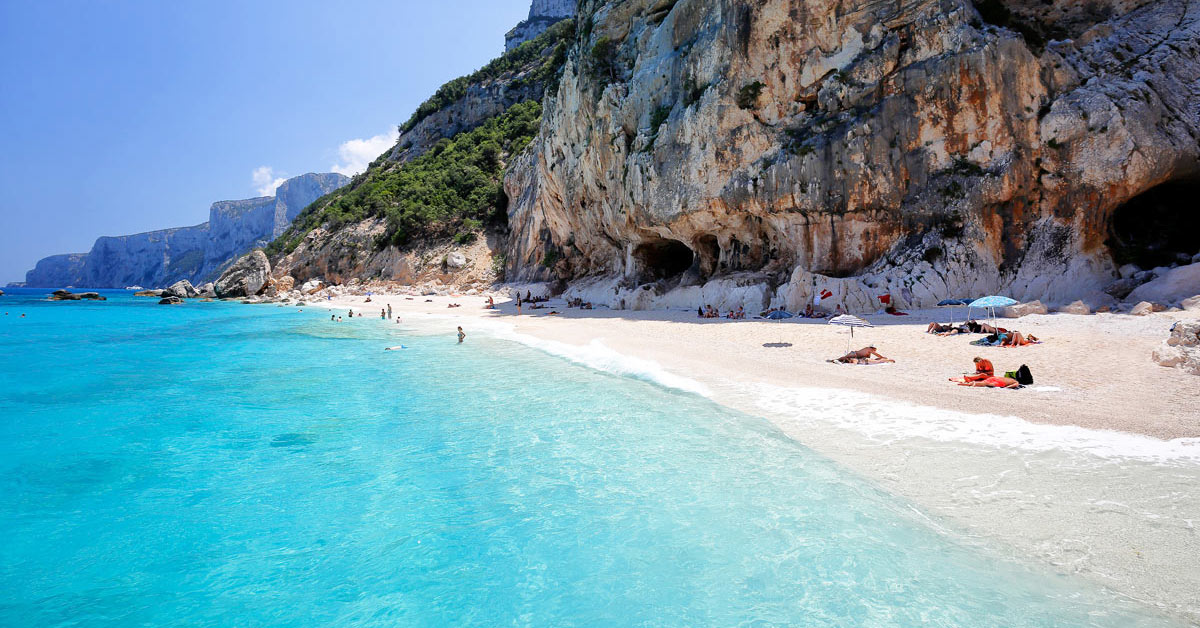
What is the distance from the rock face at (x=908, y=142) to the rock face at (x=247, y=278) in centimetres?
4282

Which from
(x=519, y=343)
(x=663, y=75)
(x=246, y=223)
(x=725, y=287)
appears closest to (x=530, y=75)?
(x=663, y=75)

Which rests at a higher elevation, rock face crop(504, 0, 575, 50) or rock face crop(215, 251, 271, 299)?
rock face crop(504, 0, 575, 50)

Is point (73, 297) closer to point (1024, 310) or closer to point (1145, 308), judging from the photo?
point (1024, 310)

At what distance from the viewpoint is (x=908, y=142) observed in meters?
18.3

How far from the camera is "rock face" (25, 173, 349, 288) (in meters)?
134

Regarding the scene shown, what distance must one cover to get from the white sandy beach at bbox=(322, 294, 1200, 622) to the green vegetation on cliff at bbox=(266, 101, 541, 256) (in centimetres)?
3692

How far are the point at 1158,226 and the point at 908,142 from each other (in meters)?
8.81

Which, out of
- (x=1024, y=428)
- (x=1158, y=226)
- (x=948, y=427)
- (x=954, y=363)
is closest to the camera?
(x=1024, y=428)

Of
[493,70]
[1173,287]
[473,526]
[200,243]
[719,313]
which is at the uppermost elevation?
[493,70]

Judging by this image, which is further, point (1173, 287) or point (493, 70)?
point (493, 70)

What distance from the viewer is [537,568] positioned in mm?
4219

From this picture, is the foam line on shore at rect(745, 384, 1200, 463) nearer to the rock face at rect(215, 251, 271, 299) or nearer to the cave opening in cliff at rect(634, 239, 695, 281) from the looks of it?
the cave opening in cliff at rect(634, 239, 695, 281)

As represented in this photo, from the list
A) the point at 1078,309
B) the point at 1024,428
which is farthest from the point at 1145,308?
the point at 1024,428

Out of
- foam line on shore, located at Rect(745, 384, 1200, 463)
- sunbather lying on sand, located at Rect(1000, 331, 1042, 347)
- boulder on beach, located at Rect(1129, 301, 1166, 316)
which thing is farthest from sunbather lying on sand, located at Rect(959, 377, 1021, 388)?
boulder on beach, located at Rect(1129, 301, 1166, 316)
